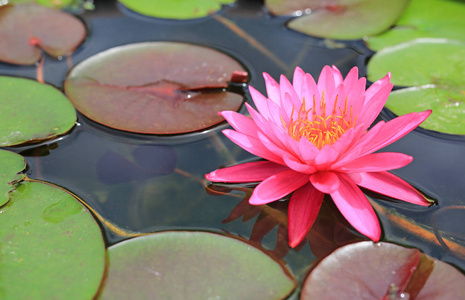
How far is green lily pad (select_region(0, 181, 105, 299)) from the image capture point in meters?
1.43

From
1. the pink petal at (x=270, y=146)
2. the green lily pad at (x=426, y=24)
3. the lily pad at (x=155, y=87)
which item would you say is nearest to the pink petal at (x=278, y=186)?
the pink petal at (x=270, y=146)

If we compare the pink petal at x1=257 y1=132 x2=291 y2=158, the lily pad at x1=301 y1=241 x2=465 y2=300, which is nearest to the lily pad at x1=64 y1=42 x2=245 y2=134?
the pink petal at x1=257 y1=132 x2=291 y2=158

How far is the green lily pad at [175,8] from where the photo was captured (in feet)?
9.98

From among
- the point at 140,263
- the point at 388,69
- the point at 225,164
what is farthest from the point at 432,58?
the point at 140,263

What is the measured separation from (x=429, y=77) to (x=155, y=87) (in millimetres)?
1585

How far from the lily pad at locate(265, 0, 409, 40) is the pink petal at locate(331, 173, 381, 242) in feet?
4.91

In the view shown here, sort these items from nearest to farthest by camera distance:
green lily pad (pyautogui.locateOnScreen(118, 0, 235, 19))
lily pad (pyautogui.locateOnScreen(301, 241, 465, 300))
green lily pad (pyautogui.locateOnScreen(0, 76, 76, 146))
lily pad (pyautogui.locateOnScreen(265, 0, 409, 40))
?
lily pad (pyautogui.locateOnScreen(301, 241, 465, 300))
green lily pad (pyautogui.locateOnScreen(0, 76, 76, 146))
lily pad (pyautogui.locateOnScreen(265, 0, 409, 40))
green lily pad (pyautogui.locateOnScreen(118, 0, 235, 19))

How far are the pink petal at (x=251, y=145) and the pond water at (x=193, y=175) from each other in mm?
219

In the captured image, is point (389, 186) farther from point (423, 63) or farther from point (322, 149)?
point (423, 63)

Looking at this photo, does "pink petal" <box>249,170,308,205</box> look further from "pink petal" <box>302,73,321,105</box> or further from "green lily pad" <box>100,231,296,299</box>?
"pink petal" <box>302,73,321,105</box>

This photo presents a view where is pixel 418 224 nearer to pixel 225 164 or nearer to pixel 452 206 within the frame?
pixel 452 206

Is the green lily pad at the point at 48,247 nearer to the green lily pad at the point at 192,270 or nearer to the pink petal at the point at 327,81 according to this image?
the green lily pad at the point at 192,270

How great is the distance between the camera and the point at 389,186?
171 cm

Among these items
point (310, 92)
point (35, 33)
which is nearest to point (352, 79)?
point (310, 92)
